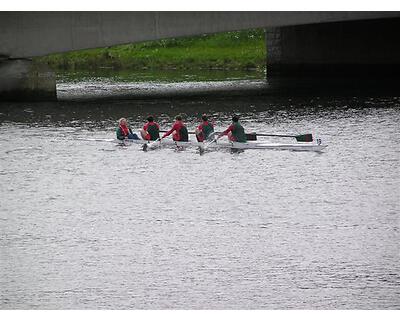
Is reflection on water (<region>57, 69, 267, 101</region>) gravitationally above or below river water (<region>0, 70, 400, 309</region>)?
above

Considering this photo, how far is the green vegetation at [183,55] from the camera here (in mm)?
82062

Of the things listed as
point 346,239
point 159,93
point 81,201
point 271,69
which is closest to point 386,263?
point 346,239

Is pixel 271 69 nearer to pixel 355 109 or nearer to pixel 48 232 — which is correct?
pixel 355 109

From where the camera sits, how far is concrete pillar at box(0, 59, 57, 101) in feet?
189

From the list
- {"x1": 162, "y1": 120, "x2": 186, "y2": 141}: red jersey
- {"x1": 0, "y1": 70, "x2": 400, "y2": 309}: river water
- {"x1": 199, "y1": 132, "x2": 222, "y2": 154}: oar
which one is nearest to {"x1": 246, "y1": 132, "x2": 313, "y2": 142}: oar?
{"x1": 0, "y1": 70, "x2": 400, "y2": 309}: river water

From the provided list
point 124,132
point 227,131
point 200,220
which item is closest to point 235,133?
point 227,131

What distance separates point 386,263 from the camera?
2748cm

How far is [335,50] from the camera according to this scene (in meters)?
74.4

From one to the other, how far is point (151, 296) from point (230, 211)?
8515 mm

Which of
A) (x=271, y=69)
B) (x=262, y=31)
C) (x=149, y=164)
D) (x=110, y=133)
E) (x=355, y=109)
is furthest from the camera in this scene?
(x=262, y=31)

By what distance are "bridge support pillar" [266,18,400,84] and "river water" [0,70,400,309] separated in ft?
69.9

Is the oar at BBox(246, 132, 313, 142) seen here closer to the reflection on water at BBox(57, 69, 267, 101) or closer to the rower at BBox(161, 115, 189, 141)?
the rower at BBox(161, 115, 189, 141)

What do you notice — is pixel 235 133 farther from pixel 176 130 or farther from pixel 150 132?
pixel 150 132

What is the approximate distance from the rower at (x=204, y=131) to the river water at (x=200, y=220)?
2.15 feet
